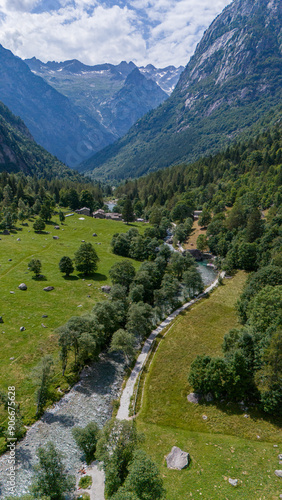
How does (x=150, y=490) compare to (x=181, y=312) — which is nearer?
(x=150, y=490)

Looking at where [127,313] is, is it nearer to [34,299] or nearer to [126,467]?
[34,299]

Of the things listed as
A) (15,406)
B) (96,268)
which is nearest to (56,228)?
(96,268)

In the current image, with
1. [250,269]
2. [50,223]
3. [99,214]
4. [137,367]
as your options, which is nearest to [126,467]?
[137,367]

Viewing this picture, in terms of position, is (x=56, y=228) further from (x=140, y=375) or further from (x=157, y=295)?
(x=140, y=375)

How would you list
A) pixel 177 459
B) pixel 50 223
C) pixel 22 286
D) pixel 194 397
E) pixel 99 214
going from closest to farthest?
pixel 177 459, pixel 194 397, pixel 22 286, pixel 50 223, pixel 99 214

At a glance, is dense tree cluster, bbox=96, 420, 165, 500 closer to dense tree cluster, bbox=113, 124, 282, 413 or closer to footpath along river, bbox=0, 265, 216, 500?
footpath along river, bbox=0, 265, 216, 500

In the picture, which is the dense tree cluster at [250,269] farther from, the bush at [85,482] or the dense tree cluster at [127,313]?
the bush at [85,482]
